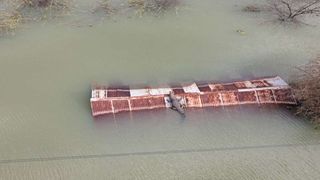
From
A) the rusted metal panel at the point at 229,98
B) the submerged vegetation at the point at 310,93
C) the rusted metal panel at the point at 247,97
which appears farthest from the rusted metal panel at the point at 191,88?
the submerged vegetation at the point at 310,93

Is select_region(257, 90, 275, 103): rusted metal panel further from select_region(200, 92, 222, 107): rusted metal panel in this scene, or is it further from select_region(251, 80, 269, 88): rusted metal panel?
select_region(200, 92, 222, 107): rusted metal panel

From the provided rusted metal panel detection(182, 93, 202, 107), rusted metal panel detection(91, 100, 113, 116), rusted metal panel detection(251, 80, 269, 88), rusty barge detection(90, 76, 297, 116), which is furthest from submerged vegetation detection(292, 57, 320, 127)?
rusted metal panel detection(91, 100, 113, 116)

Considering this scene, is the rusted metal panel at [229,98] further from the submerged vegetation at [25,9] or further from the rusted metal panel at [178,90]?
the submerged vegetation at [25,9]

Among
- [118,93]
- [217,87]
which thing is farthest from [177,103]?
[118,93]

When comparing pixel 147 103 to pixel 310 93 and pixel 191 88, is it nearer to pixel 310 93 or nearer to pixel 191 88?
pixel 191 88

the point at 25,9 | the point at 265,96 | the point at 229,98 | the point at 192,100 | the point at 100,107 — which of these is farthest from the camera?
the point at 25,9

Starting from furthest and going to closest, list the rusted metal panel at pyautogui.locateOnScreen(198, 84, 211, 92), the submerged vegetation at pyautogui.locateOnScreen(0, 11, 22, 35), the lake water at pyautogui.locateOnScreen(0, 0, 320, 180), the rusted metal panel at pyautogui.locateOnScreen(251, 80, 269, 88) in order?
1. the submerged vegetation at pyautogui.locateOnScreen(0, 11, 22, 35)
2. the rusted metal panel at pyautogui.locateOnScreen(251, 80, 269, 88)
3. the rusted metal panel at pyautogui.locateOnScreen(198, 84, 211, 92)
4. the lake water at pyautogui.locateOnScreen(0, 0, 320, 180)

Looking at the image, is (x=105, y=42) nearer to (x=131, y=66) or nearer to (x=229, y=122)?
(x=131, y=66)

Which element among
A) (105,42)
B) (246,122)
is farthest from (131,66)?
(246,122)
